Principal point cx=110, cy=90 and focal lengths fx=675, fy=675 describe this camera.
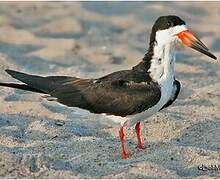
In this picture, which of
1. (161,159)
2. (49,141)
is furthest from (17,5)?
(161,159)

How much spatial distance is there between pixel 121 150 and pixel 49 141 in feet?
2.26

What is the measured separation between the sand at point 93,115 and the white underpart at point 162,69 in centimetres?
32

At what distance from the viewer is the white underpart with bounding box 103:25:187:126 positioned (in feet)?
20.1

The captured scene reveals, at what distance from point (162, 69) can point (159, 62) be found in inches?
3.3

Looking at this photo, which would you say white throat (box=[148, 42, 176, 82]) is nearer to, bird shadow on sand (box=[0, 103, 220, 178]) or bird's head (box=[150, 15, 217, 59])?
bird's head (box=[150, 15, 217, 59])

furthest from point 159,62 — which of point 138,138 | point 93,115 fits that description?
point 93,115

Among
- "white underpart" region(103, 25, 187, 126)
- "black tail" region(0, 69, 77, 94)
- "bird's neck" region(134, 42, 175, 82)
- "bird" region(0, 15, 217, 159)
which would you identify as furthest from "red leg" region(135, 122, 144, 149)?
"black tail" region(0, 69, 77, 94)

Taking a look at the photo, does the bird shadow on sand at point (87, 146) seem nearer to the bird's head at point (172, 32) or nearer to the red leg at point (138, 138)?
the red leg at point (138, 138)

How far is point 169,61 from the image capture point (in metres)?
6.27

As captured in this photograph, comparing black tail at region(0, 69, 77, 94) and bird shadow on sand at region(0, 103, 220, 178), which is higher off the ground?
black tail at region(0, 69, 77, 94)

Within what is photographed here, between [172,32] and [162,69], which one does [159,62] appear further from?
[172,32]

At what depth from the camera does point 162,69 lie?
20.4 feet

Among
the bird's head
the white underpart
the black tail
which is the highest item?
the bird's head

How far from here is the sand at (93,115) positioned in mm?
5516
